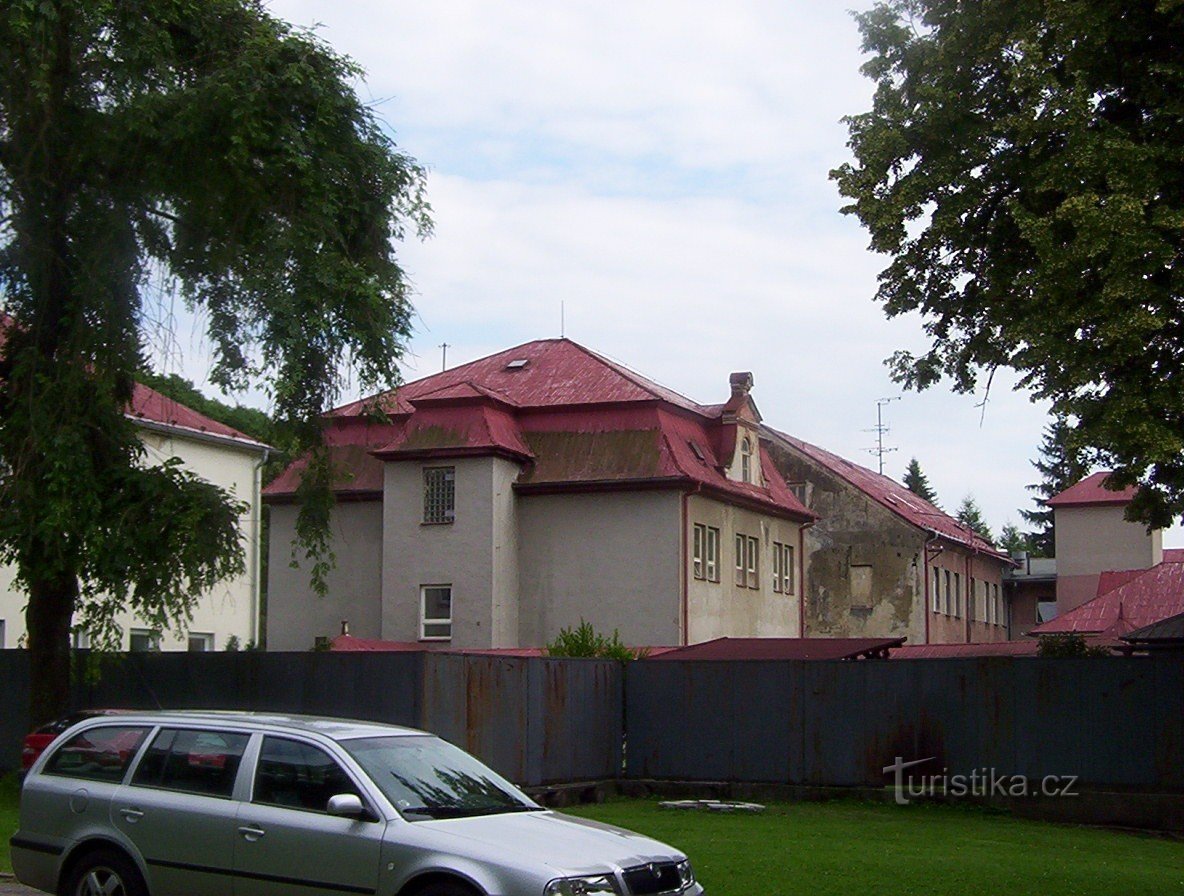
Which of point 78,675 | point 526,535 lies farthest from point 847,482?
point 78,675

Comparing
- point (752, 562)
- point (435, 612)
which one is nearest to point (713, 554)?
point (752, 562)

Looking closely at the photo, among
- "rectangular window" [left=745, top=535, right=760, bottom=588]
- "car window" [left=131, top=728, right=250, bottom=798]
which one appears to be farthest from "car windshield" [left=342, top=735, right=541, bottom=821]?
"rectangular window" [left=745, top=535, right=760, bottom=588]

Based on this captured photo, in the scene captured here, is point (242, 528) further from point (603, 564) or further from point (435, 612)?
point (603, 564)

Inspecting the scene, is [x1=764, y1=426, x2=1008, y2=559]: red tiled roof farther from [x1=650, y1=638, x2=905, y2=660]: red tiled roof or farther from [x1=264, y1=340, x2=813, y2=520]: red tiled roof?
[x1=650, y1=638, x2=905, y2=660]: red tiled roof

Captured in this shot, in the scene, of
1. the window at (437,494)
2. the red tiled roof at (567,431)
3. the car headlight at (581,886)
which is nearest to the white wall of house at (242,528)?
the red tiled roof at (567,431)

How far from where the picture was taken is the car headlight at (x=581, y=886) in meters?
8.67

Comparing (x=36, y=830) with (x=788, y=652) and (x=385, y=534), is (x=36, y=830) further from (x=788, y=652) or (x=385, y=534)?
(x=385, y=534)

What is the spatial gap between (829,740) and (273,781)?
16515mm

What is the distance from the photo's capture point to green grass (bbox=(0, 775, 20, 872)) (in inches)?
573

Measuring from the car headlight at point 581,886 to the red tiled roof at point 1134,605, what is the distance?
129 ft

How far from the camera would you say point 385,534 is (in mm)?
40562

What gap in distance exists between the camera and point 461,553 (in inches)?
1560

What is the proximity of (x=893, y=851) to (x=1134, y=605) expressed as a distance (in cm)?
3251

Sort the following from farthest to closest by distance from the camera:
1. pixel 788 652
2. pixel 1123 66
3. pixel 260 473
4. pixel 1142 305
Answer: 1. pixel 260 473
2. pixel 788 652
3. pixel 1123 66
4. pixel 1142 305
